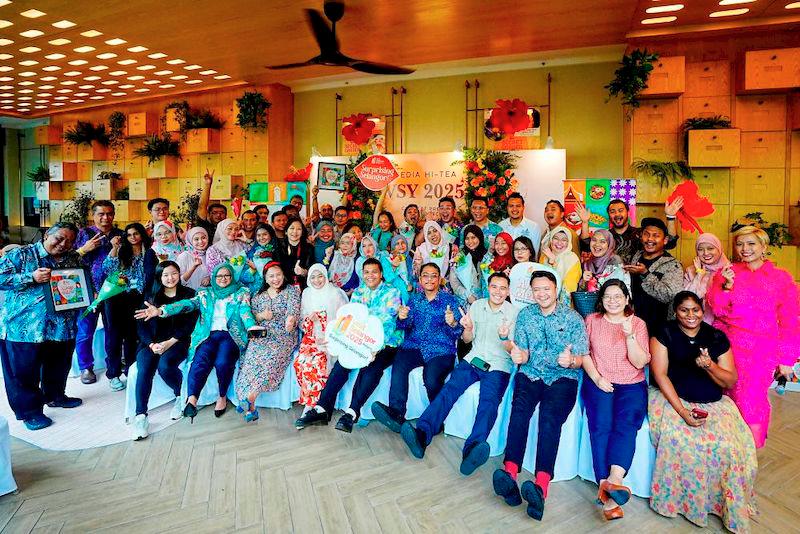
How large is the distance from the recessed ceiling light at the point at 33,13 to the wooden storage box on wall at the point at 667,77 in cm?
719

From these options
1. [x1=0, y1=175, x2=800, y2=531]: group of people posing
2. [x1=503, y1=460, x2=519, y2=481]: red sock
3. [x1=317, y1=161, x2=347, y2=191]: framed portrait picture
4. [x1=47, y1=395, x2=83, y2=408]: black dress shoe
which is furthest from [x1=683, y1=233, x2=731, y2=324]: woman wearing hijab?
[x1=47, y1=395, x2=83, y2=408]: black dress shoe

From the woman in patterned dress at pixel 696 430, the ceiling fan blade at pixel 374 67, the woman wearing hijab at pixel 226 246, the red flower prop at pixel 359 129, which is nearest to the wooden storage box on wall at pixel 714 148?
the ceiling fan blade at pixel 374 67

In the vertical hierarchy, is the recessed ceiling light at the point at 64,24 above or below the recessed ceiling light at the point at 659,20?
above

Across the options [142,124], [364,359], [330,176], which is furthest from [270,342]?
[142,124]

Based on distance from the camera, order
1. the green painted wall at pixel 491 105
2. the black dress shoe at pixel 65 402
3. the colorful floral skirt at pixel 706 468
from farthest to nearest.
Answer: the green painted wall at pixel 491 105 → the black dress shoe at pixel 65 402 → the colorful floral skirt at pixel 706 468

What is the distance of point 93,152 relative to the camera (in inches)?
395

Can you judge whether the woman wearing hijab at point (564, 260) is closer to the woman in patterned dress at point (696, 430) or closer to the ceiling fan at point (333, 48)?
the woman in patterned dress at point (696, 430)

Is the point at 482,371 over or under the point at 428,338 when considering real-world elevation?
under

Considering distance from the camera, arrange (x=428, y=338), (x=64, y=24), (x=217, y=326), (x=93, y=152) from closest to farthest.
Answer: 1. (x=428, y=338)
2. (x=217, y=326)
3. (x=64, y=24)
4. (x=93, y=152)

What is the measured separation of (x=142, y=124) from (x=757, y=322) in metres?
10.4

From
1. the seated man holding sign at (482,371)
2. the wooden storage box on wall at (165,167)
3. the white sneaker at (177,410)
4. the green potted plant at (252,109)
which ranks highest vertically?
the green potted plant at (252,109)

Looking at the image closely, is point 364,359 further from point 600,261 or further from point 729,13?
point 729,13

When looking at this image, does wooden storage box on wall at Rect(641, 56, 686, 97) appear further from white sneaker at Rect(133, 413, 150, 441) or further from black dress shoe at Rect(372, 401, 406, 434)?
white sneaker at Rect(133, 413, 150, 441)

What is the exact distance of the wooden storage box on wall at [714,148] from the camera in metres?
5.50
